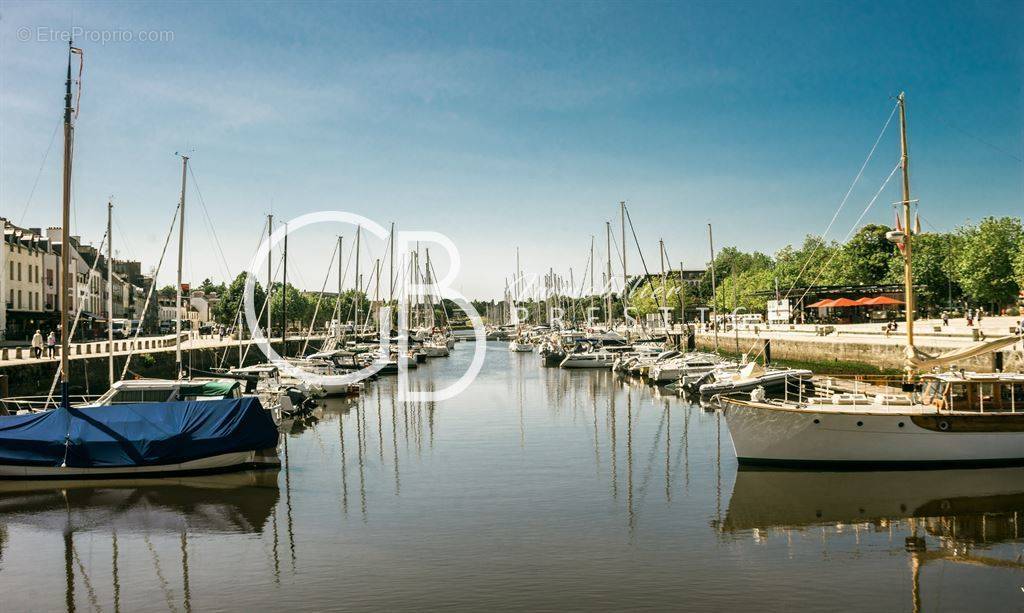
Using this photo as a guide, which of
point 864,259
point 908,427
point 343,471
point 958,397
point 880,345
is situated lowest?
point 343,471

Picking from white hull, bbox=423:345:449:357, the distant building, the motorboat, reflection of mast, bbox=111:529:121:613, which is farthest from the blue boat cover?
white hull, bbox=423:345:449:357

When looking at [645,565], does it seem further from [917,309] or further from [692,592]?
[917,309]

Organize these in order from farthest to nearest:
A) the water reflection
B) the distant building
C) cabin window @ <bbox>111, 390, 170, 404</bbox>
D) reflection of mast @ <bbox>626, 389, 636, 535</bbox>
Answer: the distant building < cabin window @ <bbox>111, 390, 170, 404</bbox> < reflection of mast @ <bbox>626, 389, 636, 535</bbox> < the water reflection

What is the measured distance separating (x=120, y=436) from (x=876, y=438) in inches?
958

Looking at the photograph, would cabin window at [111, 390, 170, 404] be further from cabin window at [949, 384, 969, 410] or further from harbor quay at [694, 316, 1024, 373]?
harbor quay at [694, 316, 1024, 373]

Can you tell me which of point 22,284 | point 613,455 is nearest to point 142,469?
point 613,455

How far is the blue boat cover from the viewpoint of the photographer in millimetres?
23172

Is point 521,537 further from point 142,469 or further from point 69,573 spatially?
point 142,469

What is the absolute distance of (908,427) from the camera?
76.5ft

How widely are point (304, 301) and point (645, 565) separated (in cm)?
11962

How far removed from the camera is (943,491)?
21.8 m

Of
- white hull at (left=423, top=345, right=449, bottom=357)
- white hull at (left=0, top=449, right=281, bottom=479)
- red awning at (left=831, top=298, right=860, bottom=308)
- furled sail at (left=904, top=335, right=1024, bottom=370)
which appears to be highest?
red awning at (left=831, top=298, right=860, bottom=308)

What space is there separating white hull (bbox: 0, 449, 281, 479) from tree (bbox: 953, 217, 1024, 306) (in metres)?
81.8

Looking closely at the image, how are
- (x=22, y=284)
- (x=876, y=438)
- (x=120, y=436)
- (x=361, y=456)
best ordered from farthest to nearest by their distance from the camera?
(x=22, y=284), (x=361, y=456), (x=876, y=438), (x=120, y=436)
